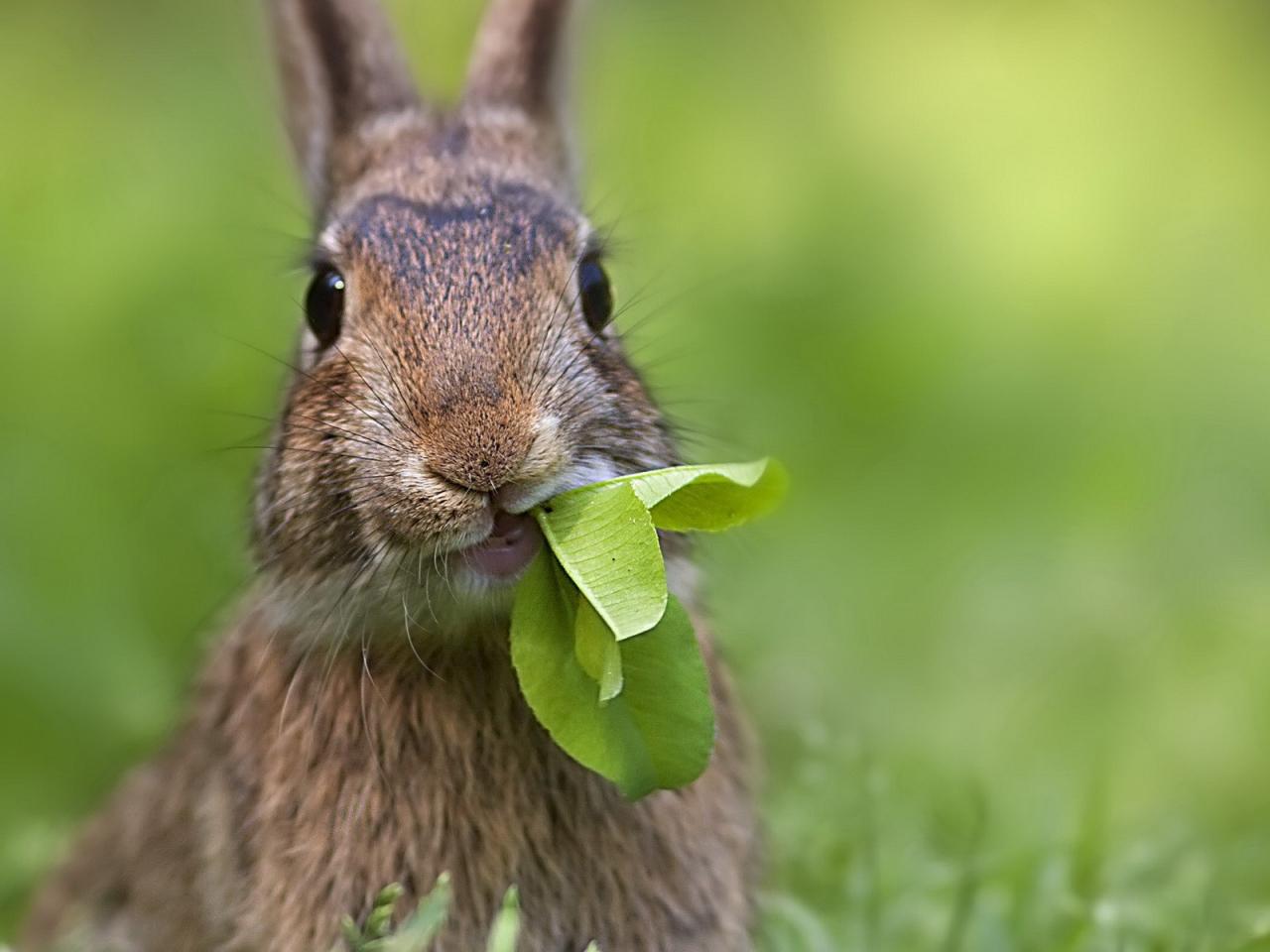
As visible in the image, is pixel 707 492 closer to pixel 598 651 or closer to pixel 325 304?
pixel 598 651

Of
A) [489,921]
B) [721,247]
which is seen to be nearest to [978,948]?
[489,921]

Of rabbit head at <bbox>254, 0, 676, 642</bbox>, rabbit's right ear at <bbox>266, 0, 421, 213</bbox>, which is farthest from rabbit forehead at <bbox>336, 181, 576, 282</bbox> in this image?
rabbit's right ear at <bbox>266, 0, 421, 213</bbox>

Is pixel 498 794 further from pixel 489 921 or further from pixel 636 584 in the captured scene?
pixel 636 584

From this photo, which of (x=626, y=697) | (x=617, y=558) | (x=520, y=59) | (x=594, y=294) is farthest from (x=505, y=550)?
(x=520, y=59)

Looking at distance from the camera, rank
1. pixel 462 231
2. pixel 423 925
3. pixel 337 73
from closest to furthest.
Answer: pixel 423 925, pixel 462 231, pixel 337 73

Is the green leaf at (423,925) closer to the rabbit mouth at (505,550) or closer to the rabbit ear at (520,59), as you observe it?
the rabbit mouth at (505,550)

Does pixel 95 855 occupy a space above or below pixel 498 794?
below
